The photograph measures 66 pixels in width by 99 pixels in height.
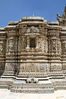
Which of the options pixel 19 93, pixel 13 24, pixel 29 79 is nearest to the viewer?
pixel 19 93

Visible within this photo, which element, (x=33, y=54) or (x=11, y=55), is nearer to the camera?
(x=33, y=54)

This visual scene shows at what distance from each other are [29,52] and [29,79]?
252 centimetres

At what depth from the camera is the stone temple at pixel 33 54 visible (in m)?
10.4

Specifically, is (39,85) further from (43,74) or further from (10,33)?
(10,33)

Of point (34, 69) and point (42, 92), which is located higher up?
point (34, 69)

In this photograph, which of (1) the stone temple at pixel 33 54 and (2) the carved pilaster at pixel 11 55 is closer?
(1) the stone temple at pixel 33 54

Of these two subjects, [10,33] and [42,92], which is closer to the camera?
[42,92]

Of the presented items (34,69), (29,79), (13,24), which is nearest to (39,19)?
(13,24)

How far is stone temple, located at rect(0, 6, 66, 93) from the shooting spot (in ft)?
34.3

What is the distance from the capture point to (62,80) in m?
10.9

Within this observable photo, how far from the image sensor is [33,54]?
11.0 m

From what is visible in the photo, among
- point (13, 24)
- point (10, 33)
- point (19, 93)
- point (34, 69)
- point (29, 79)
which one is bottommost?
point (19, 93)

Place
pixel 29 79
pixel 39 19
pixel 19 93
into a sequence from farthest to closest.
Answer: pixel 39 19
pixel 29 79
pixel 19 93

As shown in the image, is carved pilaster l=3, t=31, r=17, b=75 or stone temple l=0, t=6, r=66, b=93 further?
carved pilaster l=3, t=31, r=17, b=75
